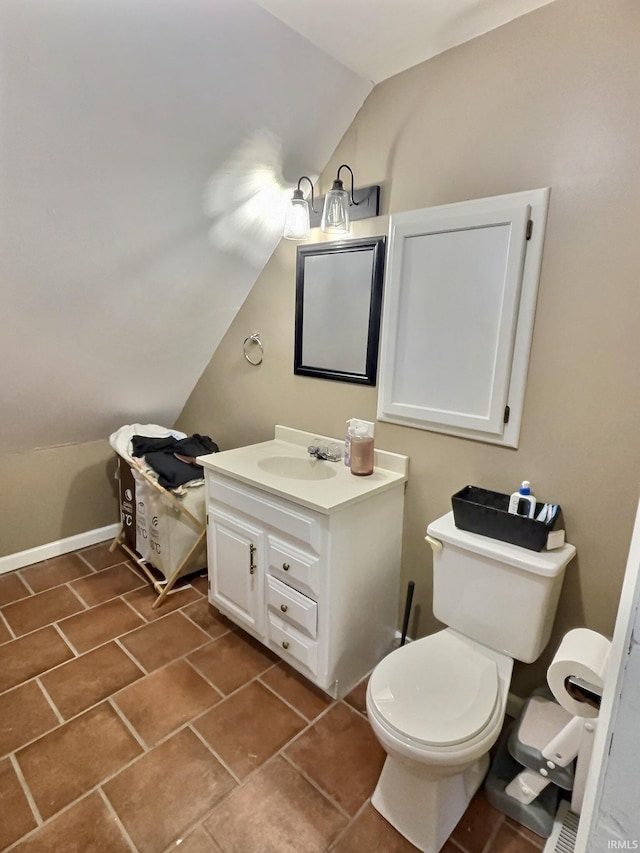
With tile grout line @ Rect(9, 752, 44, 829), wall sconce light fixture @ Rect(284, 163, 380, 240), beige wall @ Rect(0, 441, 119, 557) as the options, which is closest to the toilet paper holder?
tile grout line @ Rect(9, 752, 44, 829)

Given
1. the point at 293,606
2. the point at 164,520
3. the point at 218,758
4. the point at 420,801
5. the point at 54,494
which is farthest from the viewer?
the point at 54,494

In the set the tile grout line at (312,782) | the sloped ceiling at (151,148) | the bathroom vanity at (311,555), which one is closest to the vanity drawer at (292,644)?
the bathroom vanity at (311,555)

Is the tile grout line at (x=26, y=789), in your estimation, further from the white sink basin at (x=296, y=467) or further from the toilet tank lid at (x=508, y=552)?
the toilet tank lid at (x=508, y=552)

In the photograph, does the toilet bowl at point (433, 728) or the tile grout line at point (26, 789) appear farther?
the tile grout line at point (26, 789)

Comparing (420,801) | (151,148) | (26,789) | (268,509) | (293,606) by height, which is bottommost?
(26,789)

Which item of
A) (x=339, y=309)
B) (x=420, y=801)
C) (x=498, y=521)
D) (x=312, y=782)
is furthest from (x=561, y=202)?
(x=312, y=782)

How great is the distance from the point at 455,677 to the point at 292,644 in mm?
687

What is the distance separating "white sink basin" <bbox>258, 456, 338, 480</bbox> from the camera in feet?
6.69

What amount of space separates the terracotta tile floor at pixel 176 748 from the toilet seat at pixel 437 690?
1.33 ft

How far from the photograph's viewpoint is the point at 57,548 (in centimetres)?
278

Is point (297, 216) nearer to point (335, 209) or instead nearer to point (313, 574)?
point (335, 209)

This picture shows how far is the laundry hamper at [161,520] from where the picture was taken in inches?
91.5

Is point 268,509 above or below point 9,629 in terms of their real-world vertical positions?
above

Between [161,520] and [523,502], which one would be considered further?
[161,520]
